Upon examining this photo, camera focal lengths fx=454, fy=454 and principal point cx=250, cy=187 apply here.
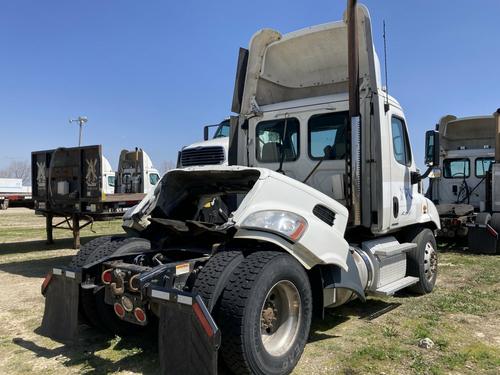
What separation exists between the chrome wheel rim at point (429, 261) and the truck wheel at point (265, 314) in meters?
3.34

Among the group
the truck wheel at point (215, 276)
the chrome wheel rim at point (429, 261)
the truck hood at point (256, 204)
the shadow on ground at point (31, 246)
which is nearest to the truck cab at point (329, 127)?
the chrome wheel rim at point (429, 261)

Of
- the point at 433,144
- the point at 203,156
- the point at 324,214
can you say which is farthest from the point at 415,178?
the point at 203,156

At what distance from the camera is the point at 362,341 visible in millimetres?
4703

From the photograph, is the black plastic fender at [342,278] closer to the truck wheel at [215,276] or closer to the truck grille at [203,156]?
the truck wheel at [215,276]

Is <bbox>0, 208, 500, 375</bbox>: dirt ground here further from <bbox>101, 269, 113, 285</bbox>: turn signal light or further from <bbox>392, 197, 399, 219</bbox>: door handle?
<bbox>392, 197, 399, 219</bbox>: door handle

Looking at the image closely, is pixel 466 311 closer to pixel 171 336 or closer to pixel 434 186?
pixel 171 336

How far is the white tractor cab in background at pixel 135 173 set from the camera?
19484 mm

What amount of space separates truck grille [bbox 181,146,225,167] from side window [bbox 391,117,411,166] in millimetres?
5796

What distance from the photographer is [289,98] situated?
705cm

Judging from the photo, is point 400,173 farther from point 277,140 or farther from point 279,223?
point 279,223

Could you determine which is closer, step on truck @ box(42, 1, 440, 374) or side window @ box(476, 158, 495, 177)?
step on truck @ box(42, 1, 440, 374)

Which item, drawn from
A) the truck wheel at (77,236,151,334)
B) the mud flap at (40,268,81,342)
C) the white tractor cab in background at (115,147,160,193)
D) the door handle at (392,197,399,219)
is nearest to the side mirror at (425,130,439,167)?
the door handle at (392,197,399,219)

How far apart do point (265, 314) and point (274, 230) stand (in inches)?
27.9

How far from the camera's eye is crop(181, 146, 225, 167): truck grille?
11602mm
